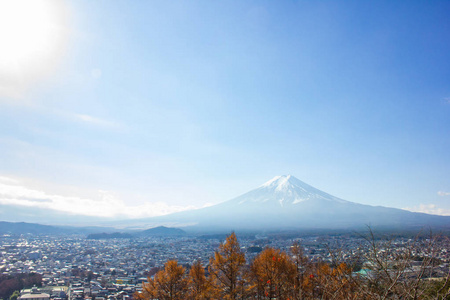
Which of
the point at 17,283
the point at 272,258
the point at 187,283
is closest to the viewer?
the point at 272,258

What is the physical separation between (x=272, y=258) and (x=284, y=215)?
12741cm

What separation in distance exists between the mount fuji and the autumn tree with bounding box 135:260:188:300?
97671 mm

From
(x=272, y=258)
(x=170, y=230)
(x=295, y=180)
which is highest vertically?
(x=295, y=180)

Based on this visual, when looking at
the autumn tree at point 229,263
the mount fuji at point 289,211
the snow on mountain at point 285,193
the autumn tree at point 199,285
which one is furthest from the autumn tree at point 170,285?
the snow on mountain at point 285,193

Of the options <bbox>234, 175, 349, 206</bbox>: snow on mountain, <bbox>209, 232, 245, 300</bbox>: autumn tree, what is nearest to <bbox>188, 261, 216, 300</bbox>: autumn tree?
<bbox>209, 232, 245, 300</bbox>: autumn tree

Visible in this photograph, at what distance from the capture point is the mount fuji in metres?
117

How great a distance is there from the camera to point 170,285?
12875 millimetres

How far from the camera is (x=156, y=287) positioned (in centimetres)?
1346

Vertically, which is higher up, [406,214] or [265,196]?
[265,196]

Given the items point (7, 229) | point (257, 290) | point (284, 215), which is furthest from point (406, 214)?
point (7, 229)

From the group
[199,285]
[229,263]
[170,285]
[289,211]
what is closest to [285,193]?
[289,211]

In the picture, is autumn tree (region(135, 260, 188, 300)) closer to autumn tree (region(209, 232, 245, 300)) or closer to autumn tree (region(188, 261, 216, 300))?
autumn tree (region(188, 261, 216, 300))

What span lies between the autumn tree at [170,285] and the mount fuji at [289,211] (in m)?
97.7

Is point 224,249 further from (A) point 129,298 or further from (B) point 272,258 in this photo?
(A) point 129,298
